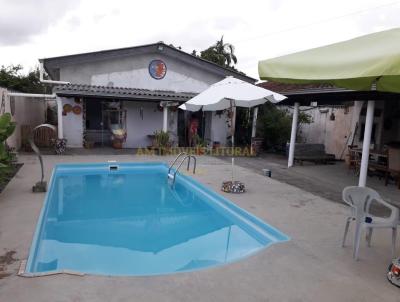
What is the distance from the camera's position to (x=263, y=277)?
4.50m

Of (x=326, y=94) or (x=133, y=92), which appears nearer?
(x=326, y=94)

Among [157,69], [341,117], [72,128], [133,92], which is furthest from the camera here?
[157,69]

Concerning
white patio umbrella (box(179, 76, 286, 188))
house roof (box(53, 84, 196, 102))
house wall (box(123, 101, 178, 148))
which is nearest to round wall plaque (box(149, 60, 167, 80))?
house roof (box(53, 84, 196, 102))

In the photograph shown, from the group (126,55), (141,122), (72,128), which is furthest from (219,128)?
(72,128)

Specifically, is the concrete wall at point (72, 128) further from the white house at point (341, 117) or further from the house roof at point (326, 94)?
the house roof at point (326, 94)

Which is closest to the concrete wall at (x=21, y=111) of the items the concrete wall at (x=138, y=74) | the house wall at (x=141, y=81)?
the house wall at (x=141, y=81)

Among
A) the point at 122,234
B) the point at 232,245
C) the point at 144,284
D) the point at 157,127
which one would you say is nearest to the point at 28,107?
the point at 157,127

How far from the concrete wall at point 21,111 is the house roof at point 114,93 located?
6.46 ft

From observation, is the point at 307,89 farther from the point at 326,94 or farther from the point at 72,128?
the point at 72,128

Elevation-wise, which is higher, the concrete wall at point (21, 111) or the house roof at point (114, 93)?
the house roof at point (114, 93)

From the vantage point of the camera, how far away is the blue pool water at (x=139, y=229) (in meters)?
5.75

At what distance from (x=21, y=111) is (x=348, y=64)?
16908 mm

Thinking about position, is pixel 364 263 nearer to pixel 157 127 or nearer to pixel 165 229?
pixel 165 229

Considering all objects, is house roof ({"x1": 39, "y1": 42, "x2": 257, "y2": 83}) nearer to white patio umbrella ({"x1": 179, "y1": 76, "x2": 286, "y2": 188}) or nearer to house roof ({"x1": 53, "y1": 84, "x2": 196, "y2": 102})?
house roof ({"x1": 53, "y1": 84, "x2": 196, "y2": 102})
